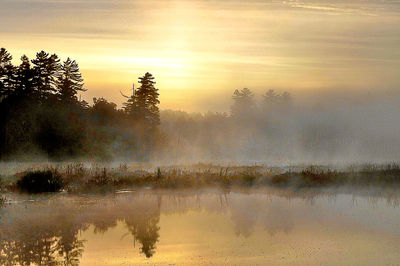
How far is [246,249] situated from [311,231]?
13.3ft

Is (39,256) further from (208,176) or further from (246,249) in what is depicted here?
(208,176)

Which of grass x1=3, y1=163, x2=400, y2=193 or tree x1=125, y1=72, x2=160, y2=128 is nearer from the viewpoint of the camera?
grass x1=3, y1=163, x2=400, y2=193

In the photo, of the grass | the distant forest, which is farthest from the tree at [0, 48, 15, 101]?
the grass

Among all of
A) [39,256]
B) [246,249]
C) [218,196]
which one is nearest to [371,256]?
[246,249]

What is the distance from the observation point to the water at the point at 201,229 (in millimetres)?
18969

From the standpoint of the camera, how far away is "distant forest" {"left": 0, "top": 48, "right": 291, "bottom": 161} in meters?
70.1

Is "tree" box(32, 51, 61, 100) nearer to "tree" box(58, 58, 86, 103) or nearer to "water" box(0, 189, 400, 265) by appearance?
"tree" box(58, 58, 86, 103)

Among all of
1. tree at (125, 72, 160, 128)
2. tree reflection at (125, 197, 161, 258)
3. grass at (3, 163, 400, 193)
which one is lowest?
tree reflection at (125, 197, 161, 258)

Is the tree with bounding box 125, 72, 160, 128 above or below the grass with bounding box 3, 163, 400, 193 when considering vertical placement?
above

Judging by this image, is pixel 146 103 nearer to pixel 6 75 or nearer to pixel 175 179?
pixel 6 75

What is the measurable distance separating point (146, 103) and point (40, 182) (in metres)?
56.2

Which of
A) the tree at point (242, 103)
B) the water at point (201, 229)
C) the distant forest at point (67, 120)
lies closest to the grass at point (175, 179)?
the water at point (201, 229)

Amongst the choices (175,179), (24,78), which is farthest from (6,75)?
(175,179)

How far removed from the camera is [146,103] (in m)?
89.4
